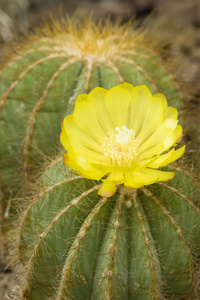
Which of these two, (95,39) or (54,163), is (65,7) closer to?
(95,39)

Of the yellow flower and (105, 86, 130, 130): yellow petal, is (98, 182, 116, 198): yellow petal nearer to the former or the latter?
the yellow flower

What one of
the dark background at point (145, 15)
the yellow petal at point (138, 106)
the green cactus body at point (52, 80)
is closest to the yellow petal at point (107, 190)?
the yellow petal at point (138, 106)

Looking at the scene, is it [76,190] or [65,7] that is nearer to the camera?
[76,190]

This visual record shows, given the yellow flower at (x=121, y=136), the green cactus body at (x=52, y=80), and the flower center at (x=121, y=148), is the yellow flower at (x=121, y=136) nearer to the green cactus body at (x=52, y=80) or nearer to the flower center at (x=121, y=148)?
the flower center at (x=121, y=148)

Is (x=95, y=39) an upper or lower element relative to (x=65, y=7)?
lower

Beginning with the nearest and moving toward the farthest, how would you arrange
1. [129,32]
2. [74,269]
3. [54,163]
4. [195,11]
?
[74,269] → [54,163] → [129,32] → [195,11]

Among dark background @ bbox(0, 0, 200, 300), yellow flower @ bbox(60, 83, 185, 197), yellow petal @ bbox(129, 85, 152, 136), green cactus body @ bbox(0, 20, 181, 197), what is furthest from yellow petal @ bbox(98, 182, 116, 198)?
dark background @ bbox(0, 0, 200, 300)

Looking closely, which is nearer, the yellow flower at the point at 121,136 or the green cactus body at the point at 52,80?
the yellow flower at the point at 121,136

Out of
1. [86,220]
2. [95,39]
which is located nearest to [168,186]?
[86,220]
